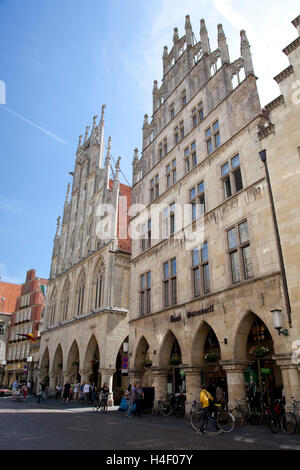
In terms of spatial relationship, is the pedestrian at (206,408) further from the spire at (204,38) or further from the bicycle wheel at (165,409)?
A: the spire at (204,38)

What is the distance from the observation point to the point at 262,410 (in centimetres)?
1237

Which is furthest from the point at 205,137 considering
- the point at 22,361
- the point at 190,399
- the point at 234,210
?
the point at 22,361

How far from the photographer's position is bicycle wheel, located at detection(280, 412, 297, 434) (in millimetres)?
9914

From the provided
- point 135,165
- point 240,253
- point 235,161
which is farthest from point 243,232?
point 135,165

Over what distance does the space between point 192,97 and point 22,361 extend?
146ft

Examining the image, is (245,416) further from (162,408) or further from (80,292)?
(80,292)

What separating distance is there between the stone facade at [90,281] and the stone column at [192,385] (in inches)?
409

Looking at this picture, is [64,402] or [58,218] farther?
[58,218]

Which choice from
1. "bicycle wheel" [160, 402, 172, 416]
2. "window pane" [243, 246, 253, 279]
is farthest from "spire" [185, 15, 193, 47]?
"bicycle wheel" [160, 402, 172, 416]

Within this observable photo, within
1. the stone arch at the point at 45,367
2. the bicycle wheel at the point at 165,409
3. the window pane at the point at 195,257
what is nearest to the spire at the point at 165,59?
the window pane at the point at 195,257

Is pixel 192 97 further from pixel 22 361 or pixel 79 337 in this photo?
pixel 22 361

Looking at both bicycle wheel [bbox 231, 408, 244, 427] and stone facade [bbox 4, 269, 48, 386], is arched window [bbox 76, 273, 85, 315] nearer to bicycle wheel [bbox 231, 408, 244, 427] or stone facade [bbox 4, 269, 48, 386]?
stone facade [bbox 4, 269, 48, 386]

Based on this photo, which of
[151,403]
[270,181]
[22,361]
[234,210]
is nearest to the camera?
[270,181]

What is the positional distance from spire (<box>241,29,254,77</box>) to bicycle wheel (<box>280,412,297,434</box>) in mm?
14306
